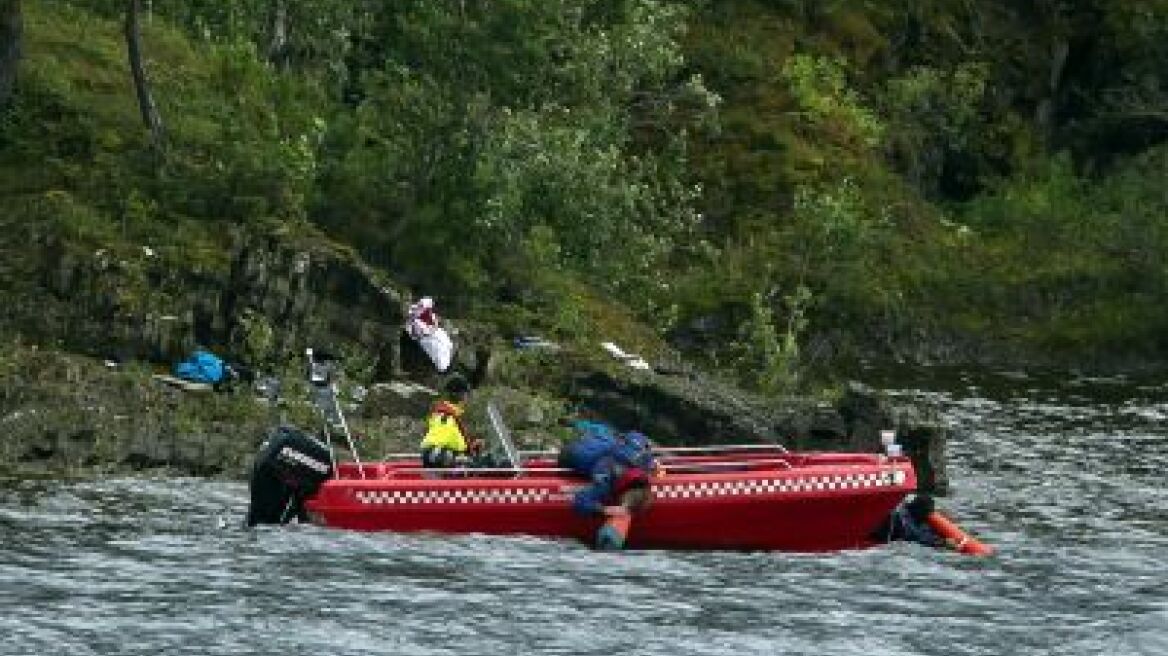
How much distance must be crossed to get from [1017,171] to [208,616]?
5755 centimetres

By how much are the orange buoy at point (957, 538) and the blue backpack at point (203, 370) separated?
1164 cm

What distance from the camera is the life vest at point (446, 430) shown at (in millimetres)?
31108

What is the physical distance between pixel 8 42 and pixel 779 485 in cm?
1887

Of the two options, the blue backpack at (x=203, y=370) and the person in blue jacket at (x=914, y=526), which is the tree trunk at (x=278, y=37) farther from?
the person in blue jacket at (x=914, y=526)

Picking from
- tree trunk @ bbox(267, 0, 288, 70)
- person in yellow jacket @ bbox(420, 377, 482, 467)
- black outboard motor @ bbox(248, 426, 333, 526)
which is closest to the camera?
black outboard motor @ bbox(248, 426, 333, 526)

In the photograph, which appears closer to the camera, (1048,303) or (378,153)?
(378,153)

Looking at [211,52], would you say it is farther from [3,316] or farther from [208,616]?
[208,616]

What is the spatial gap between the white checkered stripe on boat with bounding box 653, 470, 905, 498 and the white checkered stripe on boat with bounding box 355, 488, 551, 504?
1.62m

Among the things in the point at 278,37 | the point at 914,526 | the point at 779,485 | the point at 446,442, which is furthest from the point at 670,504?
the point at 278,37

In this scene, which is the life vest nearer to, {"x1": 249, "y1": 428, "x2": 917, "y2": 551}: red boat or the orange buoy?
{"x1": 249, "y1": 428, "x2": 917, "y2": 551}: red boat

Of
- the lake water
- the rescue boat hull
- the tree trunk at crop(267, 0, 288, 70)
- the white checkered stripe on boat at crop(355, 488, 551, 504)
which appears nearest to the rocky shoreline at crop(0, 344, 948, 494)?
the lake water

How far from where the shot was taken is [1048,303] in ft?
224

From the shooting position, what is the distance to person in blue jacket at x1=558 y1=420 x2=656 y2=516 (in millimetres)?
29609

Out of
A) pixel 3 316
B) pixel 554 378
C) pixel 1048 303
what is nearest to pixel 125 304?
pixel 3 316
